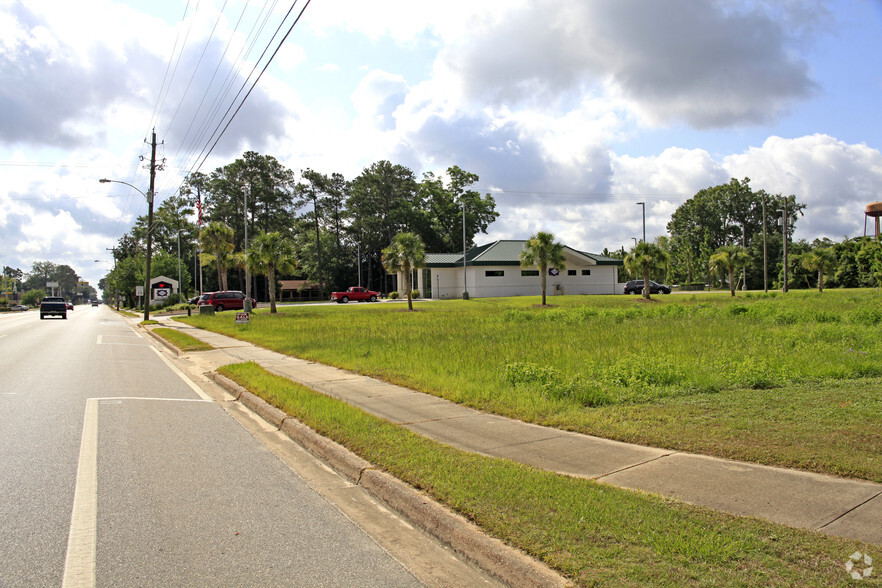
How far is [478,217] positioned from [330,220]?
71.4ft

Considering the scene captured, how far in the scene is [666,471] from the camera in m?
5.46

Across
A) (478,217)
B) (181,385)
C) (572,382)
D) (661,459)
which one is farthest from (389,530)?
(478,217)

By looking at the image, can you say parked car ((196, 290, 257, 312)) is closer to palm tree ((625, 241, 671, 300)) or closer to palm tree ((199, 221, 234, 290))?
palm tree ((199, 221, 234, 290))

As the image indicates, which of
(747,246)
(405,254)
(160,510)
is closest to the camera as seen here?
(160,510)

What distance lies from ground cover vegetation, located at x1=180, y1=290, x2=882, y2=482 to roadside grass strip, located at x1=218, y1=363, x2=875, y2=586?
1798 mm

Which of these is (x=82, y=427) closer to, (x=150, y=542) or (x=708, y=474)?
(x=150, y=542)

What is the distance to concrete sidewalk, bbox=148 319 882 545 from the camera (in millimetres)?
4375

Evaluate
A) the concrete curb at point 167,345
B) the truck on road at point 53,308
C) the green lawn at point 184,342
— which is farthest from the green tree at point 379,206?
the green lawn at point 184,342

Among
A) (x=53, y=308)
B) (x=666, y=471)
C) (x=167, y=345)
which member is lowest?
(x=167, y=345)

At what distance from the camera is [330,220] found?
86250 millimetres

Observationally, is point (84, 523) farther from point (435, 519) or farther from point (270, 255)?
point (270, 255)

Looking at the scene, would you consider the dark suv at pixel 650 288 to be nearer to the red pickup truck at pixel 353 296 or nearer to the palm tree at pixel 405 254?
the red pickup truck at pixel 353 296

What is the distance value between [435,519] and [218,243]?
61.6m

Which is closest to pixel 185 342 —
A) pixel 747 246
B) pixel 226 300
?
pixel 226 300
